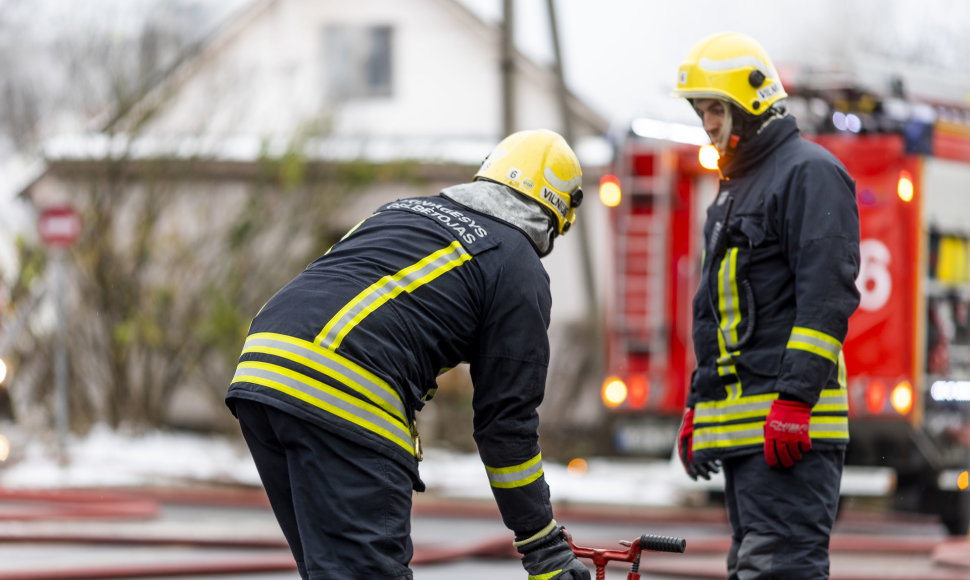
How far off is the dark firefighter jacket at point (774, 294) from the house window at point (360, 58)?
15106 mm

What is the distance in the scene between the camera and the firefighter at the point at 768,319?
397cm

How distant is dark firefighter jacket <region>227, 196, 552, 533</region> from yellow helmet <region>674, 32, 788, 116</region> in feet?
3.25

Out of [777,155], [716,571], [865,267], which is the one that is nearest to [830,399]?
[777,155]

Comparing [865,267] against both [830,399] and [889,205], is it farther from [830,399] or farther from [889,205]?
[830,399]

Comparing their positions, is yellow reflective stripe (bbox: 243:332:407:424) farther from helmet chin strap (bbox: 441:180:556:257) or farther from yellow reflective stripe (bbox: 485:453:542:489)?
helmet chin strap (bbox: 441:180:556:257)

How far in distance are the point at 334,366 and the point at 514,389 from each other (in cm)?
45

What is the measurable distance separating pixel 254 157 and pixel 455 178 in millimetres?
2256

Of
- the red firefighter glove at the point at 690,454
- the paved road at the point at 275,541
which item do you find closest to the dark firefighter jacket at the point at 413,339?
the red firefighter glove at the point at 690,454

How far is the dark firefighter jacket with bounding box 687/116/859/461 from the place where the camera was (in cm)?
397

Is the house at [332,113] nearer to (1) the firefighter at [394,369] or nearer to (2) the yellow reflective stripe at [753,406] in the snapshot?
(2) the yellow reflective stripe at [753,406]

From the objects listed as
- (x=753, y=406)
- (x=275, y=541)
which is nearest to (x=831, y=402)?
(x=753, y=406)

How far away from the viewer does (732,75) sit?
4.23m

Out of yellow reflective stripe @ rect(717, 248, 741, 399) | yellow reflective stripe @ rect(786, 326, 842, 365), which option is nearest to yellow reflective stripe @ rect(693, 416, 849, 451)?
yellow reflective stripe @ rect(717, 248, 741, 399)

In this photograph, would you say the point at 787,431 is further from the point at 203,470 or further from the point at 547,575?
the point at 203,470
